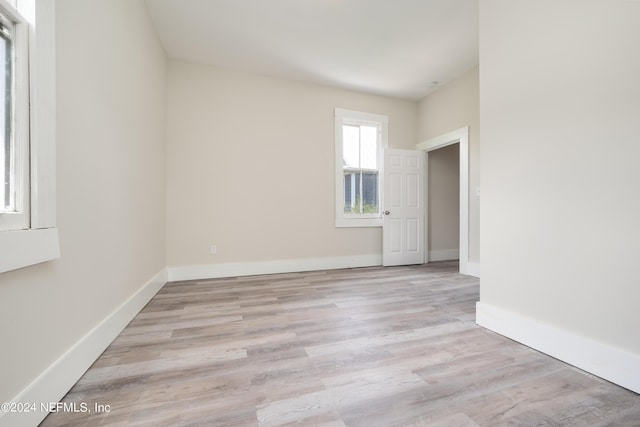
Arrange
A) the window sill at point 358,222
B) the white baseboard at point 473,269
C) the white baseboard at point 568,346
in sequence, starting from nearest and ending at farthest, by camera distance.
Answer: the white baseboard at point 568,346 → the white baseboard at point 473,269 → the window sill at point 358,222

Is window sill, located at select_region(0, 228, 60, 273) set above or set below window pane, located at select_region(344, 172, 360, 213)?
below

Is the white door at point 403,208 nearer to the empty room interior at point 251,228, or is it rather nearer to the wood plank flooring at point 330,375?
the empty room interior at point 251,228

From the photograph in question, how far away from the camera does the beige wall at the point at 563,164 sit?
4.25 feet

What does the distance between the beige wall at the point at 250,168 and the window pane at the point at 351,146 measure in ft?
0.94

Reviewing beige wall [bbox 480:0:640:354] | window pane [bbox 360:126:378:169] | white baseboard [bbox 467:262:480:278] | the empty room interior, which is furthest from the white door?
beige wall [bbox 480:0:640:354]

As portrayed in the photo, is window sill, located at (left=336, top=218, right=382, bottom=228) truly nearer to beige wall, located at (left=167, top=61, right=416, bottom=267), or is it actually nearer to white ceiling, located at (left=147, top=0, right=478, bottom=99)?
beige wall, located at (left=167, top=61, right=416, bottom=267)

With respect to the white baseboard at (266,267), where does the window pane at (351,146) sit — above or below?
above

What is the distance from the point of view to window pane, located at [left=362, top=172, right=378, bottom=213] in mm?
4402

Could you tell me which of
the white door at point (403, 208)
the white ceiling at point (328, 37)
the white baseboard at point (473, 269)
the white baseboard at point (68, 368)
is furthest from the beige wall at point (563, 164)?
the white baseboard at point (68, 368)

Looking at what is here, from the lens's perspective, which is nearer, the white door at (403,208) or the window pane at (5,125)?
the window pane at (5,125)

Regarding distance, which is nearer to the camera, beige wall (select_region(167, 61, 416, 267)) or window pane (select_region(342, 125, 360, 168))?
beige wall (select_region(167, 61, 416, 267))

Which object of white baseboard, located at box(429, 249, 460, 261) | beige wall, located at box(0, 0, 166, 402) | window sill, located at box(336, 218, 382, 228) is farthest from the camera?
white baseboard, located at box(429, 249, 460, 261)

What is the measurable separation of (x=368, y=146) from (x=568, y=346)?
3630mm

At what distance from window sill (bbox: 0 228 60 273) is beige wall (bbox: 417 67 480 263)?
426cm
